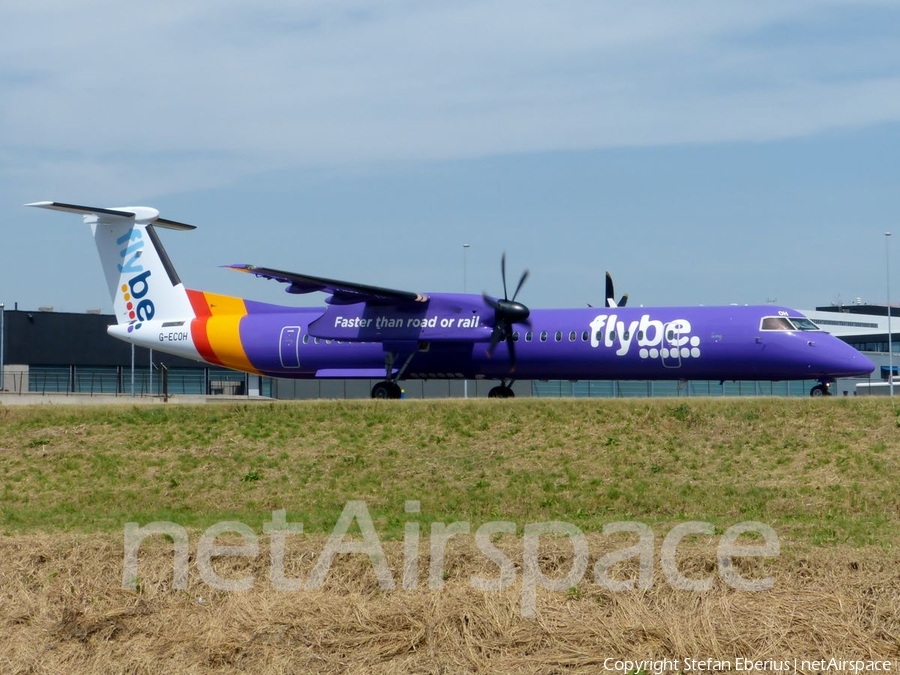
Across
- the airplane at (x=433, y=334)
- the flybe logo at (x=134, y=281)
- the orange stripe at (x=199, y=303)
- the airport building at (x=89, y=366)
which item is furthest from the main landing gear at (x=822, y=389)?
the airport building at (x=89, y=366)

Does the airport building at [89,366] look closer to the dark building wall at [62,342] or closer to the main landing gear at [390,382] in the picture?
the dark building wall at [62,342]

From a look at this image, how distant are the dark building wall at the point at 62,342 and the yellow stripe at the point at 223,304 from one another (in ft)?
124

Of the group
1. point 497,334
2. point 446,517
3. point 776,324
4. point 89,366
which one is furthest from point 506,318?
point 89,366

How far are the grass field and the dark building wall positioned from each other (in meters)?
45.5

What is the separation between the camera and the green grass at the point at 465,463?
20.8 meters

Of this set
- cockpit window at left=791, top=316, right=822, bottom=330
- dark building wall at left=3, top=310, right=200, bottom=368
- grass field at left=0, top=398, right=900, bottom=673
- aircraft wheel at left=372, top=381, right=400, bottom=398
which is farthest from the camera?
dark building wall at left=3, top=310, right=200, bottom=368

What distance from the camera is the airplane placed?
33.1 metres

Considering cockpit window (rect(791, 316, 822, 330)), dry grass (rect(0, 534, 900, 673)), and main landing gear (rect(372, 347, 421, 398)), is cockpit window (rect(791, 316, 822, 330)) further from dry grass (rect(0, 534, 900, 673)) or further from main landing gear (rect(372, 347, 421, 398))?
dry grass (rect(0, 534, 900, 673))

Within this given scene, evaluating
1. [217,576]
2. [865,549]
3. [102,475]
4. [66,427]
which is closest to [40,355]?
[66,427]

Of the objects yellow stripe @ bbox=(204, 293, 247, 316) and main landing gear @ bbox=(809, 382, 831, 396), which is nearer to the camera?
→ main landing gear @ bbox=(809, 382, 831, 396)

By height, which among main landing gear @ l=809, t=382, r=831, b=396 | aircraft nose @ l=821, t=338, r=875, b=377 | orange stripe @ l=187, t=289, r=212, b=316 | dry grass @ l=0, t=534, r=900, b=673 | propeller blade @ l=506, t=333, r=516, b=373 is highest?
orange stripe @ l=187, t=289, r=212, b=316

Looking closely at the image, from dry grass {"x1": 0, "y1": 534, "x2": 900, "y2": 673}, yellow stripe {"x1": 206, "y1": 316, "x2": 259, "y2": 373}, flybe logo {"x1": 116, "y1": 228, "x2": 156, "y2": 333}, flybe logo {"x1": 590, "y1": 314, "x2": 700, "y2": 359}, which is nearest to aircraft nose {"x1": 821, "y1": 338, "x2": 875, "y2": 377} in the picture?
flybe logo {"x1": 590, "y1": 314, "x2": 700, "y2": 359}

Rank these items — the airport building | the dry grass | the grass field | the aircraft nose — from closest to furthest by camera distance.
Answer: the dry grass, the grass field, the aircraft nose, the airport building

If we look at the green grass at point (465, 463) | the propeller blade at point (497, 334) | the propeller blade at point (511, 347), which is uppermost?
the propeller blade at point (497, 334)
